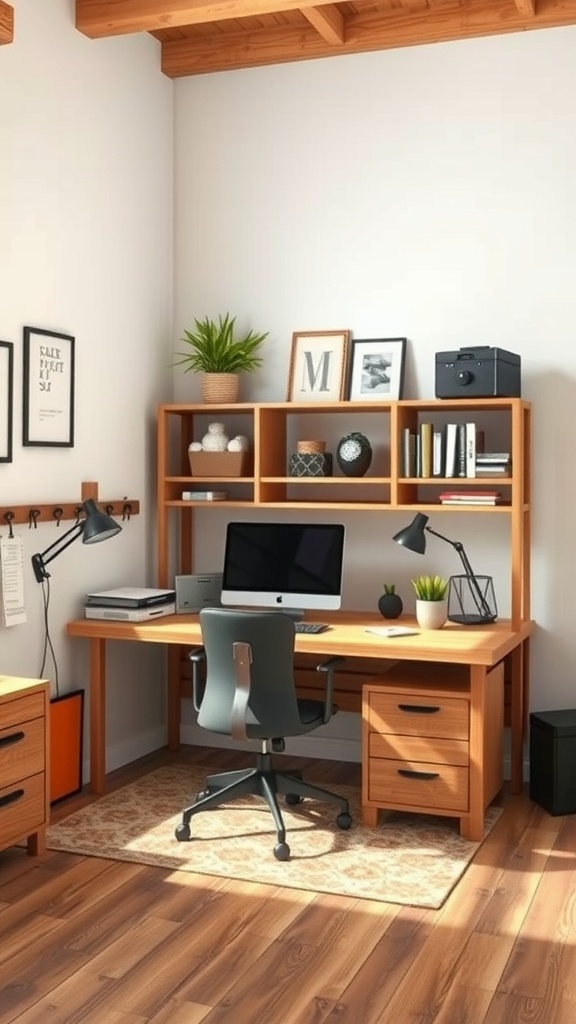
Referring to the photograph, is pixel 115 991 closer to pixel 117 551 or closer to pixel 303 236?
pixel 117 551

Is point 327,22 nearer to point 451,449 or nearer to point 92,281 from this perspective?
point 92,281

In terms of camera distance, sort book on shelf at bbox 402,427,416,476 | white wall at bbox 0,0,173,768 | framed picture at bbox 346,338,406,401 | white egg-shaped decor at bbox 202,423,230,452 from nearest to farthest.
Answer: white wall at bbox 0,0,173,768
book on shelf at bbox 402,427,416,476
framed picture at bbox 346,338,406,401
white egg-shaped decor at bbox 202,423,230,452

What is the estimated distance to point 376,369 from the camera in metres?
4.59

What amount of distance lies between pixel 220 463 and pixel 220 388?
33cm

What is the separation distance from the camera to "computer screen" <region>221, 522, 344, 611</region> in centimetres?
430

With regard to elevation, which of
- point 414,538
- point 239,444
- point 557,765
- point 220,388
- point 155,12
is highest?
point 155,12

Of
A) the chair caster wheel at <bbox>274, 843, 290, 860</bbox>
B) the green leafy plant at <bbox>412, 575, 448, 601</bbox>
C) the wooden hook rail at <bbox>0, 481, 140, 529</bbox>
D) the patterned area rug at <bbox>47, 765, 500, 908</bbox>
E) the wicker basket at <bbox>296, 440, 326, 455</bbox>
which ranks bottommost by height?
the patterned area rug at <bbox>47, 765, 500, 908</bbox>

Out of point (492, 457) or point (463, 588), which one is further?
point (463, 588)

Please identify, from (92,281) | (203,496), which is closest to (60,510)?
(203,496)

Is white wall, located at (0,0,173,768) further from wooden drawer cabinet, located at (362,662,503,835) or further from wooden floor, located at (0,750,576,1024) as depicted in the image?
wooden drawer cabinet, located at (362,662,503,835)

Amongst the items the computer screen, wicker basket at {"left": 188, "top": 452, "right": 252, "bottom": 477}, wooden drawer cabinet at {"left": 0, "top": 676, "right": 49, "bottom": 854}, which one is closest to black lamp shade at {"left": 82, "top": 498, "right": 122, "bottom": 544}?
wooden drawer cabinet at {"left": 0, "top": 676, "right": 49, "bottom": 854}

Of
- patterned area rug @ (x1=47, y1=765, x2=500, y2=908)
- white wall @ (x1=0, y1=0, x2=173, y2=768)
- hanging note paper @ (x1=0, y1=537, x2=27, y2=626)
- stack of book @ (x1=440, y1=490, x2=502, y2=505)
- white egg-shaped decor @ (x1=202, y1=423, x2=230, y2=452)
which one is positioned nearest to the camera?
patterned area rug @ (x1=47, y1=765, x2=500, y2=908)

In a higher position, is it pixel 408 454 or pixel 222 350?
pixel 222 350

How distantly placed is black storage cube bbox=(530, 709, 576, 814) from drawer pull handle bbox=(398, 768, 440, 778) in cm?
49
